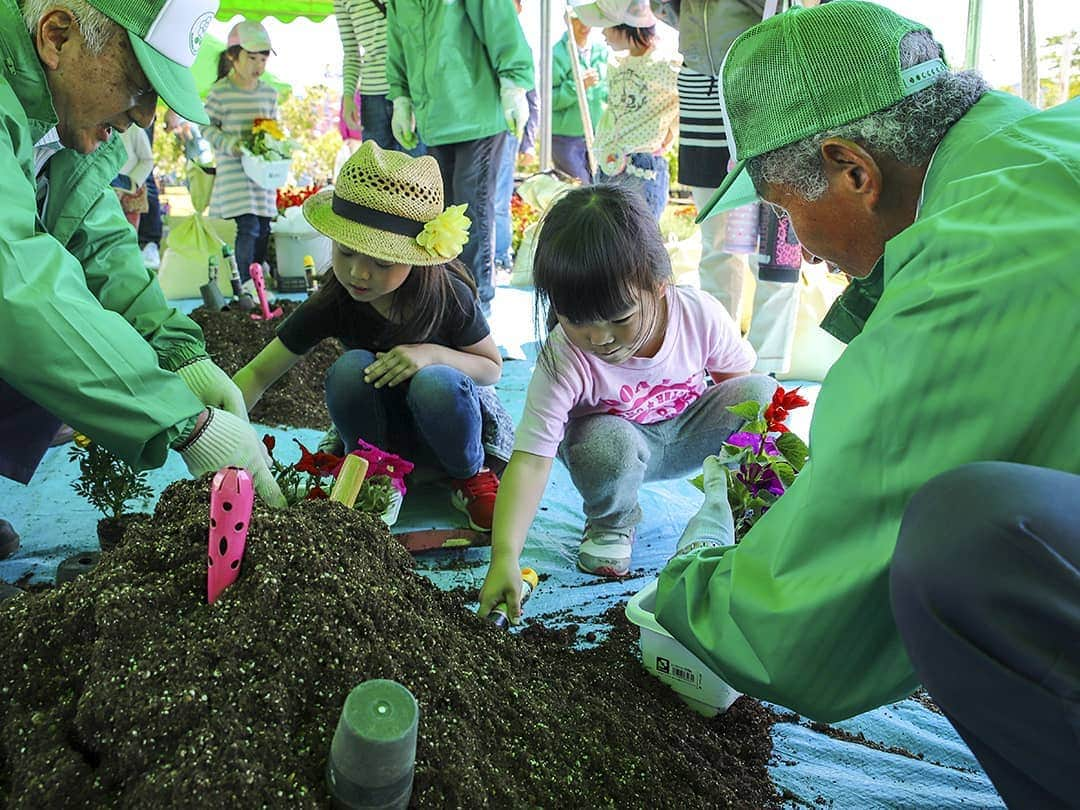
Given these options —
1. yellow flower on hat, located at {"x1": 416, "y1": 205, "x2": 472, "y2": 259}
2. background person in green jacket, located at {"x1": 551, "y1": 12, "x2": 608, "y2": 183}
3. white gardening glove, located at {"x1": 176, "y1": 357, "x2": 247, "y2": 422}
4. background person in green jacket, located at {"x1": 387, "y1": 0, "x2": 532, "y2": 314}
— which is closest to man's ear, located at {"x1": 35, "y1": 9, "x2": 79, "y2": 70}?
white gardening glove, located at {"x1": 176, "y1": 357, "x2": 247, "y2": 422}

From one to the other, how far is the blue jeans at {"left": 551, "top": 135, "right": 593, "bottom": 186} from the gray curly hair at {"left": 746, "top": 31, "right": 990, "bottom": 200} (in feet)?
16.3

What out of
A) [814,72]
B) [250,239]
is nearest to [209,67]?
[250,239]

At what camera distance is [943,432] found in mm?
763

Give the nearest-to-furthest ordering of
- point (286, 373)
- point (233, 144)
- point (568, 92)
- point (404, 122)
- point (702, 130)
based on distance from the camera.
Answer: point (702, 130) → point (286, 373) → point (404, 122) → point (233, 144) → point (568, 92)

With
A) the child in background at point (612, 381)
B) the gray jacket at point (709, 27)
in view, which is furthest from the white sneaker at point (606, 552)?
the gray jacket at point (709, 27)

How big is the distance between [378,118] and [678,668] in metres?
3.54

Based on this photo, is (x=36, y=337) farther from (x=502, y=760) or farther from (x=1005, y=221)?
(x=1005, y=221)

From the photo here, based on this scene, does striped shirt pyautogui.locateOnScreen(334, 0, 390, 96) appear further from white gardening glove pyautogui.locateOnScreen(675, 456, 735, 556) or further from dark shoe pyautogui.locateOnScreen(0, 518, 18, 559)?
white gardening glove pyautogui.locateOnScreen(675, 456, 735, 556)

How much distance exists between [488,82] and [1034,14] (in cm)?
187

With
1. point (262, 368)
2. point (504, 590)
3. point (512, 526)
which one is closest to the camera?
point (504, 590)

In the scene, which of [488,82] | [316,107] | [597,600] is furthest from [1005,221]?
[316,107]

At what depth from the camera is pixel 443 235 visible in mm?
1918

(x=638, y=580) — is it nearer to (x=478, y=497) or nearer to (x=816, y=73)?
(x=478, y=497)

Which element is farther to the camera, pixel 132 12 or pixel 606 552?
pixel 606 552
